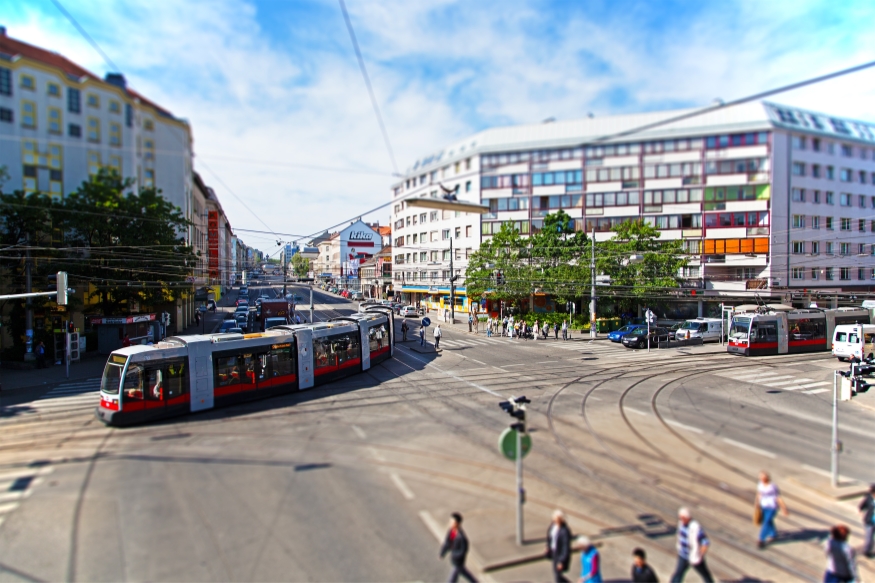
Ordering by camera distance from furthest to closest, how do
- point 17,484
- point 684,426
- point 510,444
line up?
point 684,426 → point 17,484 → point 510,444

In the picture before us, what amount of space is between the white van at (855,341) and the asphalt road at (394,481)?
11118 mm

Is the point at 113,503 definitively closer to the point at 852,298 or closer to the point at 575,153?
the point at 575,153

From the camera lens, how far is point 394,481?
10445 millimetres

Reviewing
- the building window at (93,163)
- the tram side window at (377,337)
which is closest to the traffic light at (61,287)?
the building window at (93,163)

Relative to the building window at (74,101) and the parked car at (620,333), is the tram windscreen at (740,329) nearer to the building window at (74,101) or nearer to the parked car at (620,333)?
the parked car at (620,333)

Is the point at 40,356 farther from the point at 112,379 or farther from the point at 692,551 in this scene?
the point at 692,551

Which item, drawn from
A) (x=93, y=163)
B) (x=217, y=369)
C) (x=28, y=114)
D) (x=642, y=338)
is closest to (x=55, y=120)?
(x=28, y=114)

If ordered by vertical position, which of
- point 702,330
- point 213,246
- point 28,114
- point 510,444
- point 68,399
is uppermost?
point 28,114

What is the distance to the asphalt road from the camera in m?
7.57

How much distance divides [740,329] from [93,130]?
33702 mm

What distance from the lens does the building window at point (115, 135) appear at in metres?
6.64

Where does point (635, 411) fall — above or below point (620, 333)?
below

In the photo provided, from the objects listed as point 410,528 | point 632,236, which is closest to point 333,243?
point 632,236

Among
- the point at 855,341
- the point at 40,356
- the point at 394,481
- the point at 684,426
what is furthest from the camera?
the point at 855,341
